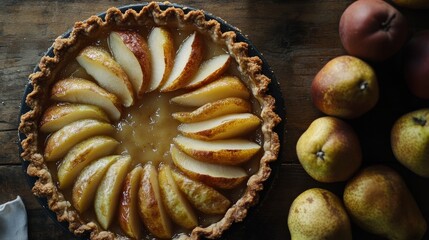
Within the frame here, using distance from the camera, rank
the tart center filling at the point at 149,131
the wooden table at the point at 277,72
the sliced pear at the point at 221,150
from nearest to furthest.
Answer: the sliced pear at the point at 221,150
the tart center filling at the point at 149,131
the wooden table at the point at 277,72

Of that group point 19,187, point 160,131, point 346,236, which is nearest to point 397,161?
point 346,236

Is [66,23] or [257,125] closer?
[257,125]

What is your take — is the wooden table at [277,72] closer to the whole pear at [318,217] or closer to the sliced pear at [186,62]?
the whole pear at [318,217]

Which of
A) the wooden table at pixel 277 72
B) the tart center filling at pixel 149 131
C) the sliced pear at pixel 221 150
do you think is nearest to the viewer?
the sliced pear at pixel 221 150

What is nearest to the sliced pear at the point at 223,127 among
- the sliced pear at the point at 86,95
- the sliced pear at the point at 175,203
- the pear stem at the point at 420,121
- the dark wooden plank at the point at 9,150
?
the sliced pear at the point at 175,203

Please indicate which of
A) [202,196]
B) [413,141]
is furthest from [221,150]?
[413,141]

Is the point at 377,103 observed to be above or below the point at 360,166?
above

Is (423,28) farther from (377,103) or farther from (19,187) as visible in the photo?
(19,187)
